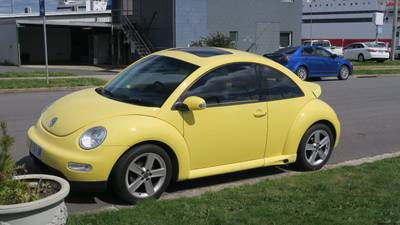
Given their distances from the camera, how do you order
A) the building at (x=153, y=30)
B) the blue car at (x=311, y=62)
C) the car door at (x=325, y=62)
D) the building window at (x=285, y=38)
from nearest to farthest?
the blue car at (x=311, y=62), the car door at (x=325, y=62), the building at (x=153, y=30), the building window at (x=285, y=38)

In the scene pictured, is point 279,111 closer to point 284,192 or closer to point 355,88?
point 284,192

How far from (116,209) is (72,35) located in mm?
36244

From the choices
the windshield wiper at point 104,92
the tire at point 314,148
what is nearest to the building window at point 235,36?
the tire at point 314,148

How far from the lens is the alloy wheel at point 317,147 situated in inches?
274

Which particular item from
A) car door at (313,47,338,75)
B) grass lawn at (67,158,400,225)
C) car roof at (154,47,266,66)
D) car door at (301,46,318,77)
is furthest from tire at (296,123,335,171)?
car door at (313,47,338,75)

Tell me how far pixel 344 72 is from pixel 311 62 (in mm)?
2207

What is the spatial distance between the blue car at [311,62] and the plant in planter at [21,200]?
60.1 feet

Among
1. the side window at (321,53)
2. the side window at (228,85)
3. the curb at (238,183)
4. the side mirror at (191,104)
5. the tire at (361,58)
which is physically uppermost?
the side window at (228,85)

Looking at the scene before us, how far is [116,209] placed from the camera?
511 centimetres

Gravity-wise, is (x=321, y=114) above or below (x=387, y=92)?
above

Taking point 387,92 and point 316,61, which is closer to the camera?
point 387,92

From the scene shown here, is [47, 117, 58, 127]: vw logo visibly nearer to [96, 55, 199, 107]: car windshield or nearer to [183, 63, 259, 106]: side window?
[96, 55, 199, 107]: car windshield

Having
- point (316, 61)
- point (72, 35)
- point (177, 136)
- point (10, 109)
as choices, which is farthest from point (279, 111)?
point (72, 35)

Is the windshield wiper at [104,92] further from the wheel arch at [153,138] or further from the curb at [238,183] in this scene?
the curb at [238,183]
